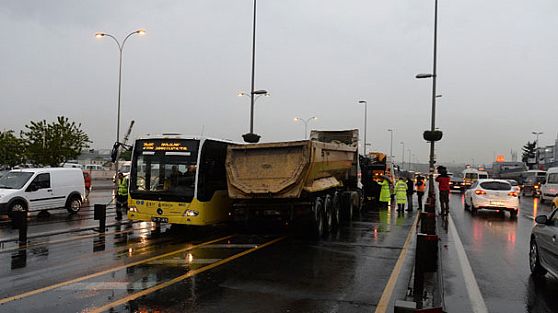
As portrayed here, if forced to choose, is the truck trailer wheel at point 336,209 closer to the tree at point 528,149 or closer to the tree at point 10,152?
the tree at point 10,152

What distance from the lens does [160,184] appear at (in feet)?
41.5

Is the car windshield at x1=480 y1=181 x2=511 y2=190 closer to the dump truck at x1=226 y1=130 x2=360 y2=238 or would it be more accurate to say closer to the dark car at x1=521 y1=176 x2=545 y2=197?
the dump truck at x1=226 y1=130 x2=360 y2=238

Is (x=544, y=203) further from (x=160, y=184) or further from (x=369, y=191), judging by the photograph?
(x=160, y=184)

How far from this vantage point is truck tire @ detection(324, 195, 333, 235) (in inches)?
547

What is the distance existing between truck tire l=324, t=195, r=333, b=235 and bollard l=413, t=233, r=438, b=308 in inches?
280

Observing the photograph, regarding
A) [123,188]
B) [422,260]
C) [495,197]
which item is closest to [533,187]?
[495,197]

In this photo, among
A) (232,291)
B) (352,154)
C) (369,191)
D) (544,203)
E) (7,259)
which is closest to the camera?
(232,291)

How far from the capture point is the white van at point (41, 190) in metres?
16.3

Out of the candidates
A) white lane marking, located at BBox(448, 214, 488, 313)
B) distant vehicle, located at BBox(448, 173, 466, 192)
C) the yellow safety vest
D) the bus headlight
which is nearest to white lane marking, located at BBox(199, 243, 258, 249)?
the bus headlight

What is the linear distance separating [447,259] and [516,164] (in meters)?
71.8

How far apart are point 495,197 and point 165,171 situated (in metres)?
14.7

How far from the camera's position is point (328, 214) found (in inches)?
558

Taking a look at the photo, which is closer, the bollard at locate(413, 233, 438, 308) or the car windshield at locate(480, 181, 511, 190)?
the bollard at locate(413, 233, 438, 308)

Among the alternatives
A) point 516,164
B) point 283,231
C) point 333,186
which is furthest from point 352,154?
point 516,164
